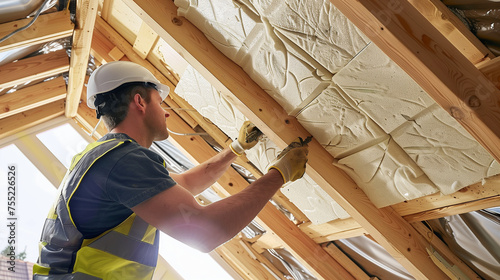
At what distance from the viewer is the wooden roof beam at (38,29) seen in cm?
209

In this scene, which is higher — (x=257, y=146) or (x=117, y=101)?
(x=257, y=146)

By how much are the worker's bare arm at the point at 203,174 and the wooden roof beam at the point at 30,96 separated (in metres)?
1.74

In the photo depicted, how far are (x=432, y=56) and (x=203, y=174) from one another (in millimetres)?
1363

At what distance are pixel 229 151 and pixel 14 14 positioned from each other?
50.2 inches

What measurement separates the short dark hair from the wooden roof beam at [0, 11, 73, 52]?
0.66 metres

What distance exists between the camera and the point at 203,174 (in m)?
2.22

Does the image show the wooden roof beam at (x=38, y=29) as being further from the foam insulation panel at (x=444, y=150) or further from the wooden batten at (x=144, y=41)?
the foam insulation panel at (x=444, y=150)

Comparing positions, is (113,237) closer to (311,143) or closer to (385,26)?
(311,143)

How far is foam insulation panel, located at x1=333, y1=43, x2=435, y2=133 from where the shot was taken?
145cm

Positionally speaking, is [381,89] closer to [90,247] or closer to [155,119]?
[155,119]

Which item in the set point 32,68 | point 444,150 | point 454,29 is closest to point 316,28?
point 454,29

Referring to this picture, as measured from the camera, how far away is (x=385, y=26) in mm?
1146

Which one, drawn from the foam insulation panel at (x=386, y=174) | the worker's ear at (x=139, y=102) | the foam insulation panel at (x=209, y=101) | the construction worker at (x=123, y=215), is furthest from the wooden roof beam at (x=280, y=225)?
the construction worker at (x=123, y=215)

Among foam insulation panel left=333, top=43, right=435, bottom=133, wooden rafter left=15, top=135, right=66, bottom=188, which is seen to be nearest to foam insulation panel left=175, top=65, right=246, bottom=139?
foam insulation panel left=333, top=43, right=435, bottom=133
